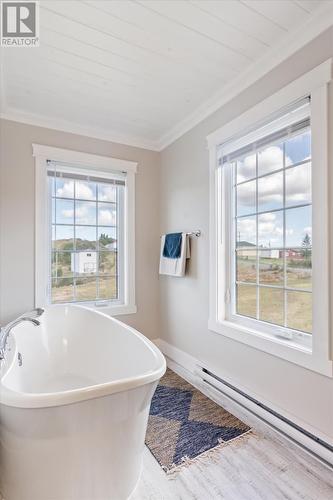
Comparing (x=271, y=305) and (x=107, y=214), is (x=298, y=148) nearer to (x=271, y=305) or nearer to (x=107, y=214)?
(x=271, y=305)

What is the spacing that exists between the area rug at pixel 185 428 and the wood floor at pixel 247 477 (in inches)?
2.4

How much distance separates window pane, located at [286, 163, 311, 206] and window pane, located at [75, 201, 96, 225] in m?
1.99

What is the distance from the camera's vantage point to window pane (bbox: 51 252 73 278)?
275 centimetres

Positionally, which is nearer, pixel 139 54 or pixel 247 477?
pixel 247 477

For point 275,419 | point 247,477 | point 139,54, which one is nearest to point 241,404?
point 275,419

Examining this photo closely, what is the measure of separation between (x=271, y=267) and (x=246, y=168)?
2.64 ft

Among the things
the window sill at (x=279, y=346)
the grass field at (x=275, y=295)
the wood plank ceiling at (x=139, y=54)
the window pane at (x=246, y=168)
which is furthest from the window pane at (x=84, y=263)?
the window pane at (x=246, y=168)

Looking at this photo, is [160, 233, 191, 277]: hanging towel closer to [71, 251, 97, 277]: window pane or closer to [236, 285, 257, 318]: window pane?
[236, 285, 257, 318]: window pane

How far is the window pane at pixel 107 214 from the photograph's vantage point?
301 cm

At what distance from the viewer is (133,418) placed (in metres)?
1.21

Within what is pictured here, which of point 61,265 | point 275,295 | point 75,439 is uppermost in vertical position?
point 61,265

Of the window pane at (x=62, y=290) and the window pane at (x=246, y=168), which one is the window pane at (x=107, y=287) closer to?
the window pane at (x=62, y=290)

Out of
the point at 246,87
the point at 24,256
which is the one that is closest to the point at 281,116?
the point at 246,87

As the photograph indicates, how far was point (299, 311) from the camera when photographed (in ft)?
5.62
